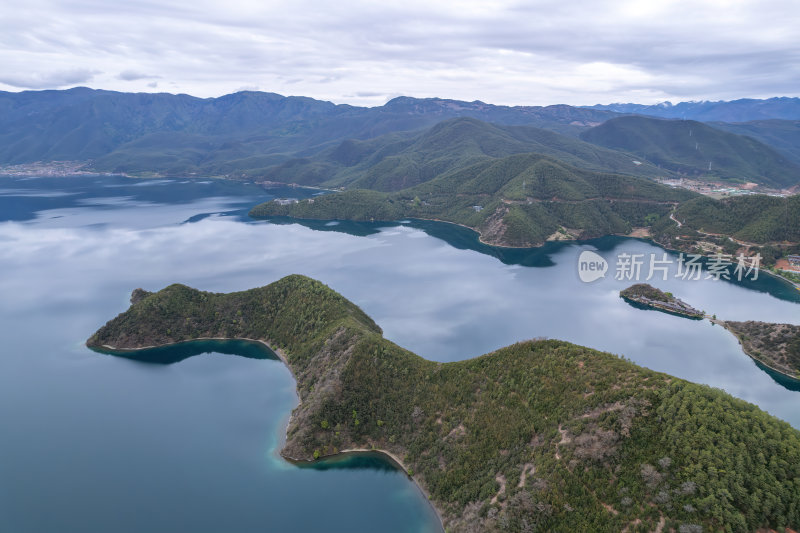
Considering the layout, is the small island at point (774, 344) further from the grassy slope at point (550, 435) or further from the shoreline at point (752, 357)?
the grassy slope at point (550, 435)

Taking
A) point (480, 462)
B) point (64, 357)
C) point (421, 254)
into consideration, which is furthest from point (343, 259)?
point (480, 462)

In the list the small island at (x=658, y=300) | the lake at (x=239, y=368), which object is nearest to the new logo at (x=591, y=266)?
the lake at (x=239, y=368)

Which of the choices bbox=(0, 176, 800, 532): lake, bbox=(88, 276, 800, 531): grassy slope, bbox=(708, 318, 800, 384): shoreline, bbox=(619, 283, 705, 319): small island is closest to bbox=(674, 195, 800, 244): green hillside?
bbox=(0, 176, 800, 532): lake

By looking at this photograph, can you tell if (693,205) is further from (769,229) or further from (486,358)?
(486,358)

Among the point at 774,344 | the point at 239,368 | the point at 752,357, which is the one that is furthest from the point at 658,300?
the point at 239,368

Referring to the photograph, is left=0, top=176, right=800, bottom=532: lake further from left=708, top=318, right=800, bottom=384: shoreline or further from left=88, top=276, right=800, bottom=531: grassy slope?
left=88, top=276, right=800, bottom=531: grassy slope
